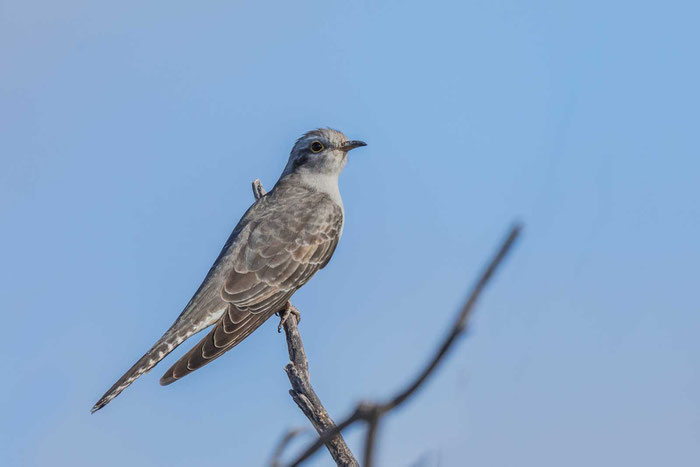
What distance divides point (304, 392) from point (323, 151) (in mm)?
4890

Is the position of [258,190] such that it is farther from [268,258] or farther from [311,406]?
[311,406]

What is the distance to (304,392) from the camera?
6941 millimetres

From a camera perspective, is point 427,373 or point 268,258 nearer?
point 427,373

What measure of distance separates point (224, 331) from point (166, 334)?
771mm

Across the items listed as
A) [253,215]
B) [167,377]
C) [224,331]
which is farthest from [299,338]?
[253,215]

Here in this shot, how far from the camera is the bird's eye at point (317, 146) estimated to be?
1112 cm

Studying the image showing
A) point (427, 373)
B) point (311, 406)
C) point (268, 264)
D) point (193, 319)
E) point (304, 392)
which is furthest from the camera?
point (268, 264)

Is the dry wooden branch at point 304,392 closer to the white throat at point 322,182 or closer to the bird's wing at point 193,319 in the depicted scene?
the bird's wing at point 193,319

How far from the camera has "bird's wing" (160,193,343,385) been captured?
876cm

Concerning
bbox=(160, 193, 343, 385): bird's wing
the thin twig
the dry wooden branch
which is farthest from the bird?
the thin twig

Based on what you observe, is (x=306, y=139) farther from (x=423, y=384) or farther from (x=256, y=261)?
(x=423, y=384)

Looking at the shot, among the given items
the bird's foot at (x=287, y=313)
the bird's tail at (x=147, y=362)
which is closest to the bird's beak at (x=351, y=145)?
the bird's foot at (x=287, y=313)

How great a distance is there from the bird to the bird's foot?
0.02 m

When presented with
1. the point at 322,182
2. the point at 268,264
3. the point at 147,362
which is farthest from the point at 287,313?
the point at 322,182
